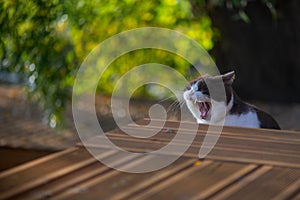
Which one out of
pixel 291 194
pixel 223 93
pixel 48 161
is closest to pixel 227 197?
pixel 291 194

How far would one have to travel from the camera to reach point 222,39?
4820mm

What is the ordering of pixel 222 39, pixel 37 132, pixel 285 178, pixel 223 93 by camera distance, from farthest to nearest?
pixel 222 39
pixel 37 132
pixel 223 93
pixel 285 178

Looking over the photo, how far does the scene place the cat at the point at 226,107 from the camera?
2.29 metres

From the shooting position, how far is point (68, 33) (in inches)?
157

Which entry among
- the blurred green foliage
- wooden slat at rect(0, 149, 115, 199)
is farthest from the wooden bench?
the blurred green foliage

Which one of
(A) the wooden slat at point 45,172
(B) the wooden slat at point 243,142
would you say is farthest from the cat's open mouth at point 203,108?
(A) the wooden slat at point 45,172

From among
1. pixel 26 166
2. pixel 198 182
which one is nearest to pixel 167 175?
pixel 198 182

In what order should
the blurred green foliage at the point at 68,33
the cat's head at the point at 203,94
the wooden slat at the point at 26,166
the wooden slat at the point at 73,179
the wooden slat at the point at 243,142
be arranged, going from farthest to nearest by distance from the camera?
the blurred green foliage at the point at 68,33, the cat's head at the point at 203,94, the wooden slat at the point at 243,142, the wooden slat at the point at 26,166, the wooden slat at the point at 73,179

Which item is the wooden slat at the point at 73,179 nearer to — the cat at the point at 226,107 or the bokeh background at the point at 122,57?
the cat at the point at 226,107

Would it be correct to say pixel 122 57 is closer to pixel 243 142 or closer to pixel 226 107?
pixel 226 107

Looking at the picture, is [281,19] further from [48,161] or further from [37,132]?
[48,161]

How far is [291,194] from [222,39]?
3.70 meters

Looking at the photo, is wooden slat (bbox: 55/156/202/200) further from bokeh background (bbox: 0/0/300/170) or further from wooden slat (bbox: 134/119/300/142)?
bokeh background (bbox: 0/0/300/170)

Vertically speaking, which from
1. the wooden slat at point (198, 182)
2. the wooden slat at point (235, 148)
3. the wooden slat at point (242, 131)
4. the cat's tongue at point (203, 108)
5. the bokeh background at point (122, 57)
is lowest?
the bokeh background at point (122, 57)
